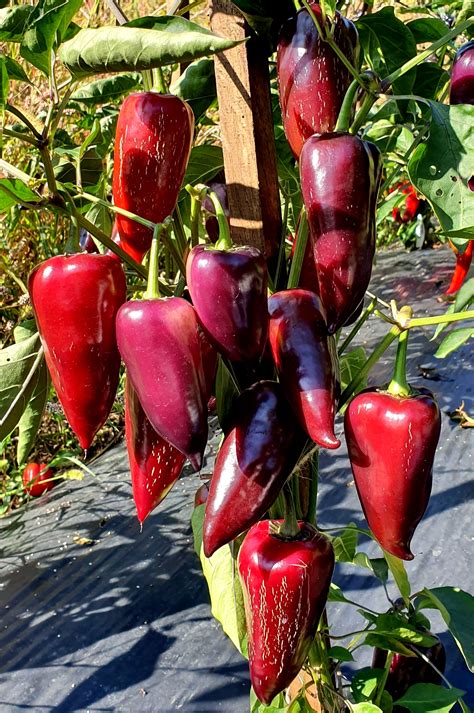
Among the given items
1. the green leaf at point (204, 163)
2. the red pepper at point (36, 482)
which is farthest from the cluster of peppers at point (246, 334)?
the red pepper at point (36, 482)

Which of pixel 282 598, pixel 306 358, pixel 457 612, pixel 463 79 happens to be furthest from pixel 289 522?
pixel 463 79

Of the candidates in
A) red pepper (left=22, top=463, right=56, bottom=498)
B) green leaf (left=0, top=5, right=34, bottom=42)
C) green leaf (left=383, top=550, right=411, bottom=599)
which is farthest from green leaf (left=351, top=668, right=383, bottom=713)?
red pepper (left=22, top=463, right=56, bottom=498)

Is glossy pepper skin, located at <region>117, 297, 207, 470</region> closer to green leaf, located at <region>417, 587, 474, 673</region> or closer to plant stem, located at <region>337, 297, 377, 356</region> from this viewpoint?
plant stem, located at <region>337, 297, 377, 356</region>

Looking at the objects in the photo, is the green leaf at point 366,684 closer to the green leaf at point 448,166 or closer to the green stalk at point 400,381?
the green stalk at point 400,381

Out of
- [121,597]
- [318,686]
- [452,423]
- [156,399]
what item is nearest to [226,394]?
[156,399]

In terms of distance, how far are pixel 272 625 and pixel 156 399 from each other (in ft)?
0.74

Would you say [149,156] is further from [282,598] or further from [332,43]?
[282,598]

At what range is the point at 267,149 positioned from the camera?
0.52 metres

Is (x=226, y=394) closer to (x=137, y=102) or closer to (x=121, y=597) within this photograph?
(x=137, y=102)

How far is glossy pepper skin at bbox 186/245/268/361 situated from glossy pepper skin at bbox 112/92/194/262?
8cm

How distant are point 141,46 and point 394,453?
0.29m

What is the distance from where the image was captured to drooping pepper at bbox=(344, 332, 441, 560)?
18.4 inches

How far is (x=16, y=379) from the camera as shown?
55cm

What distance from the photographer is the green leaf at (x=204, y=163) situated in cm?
62
